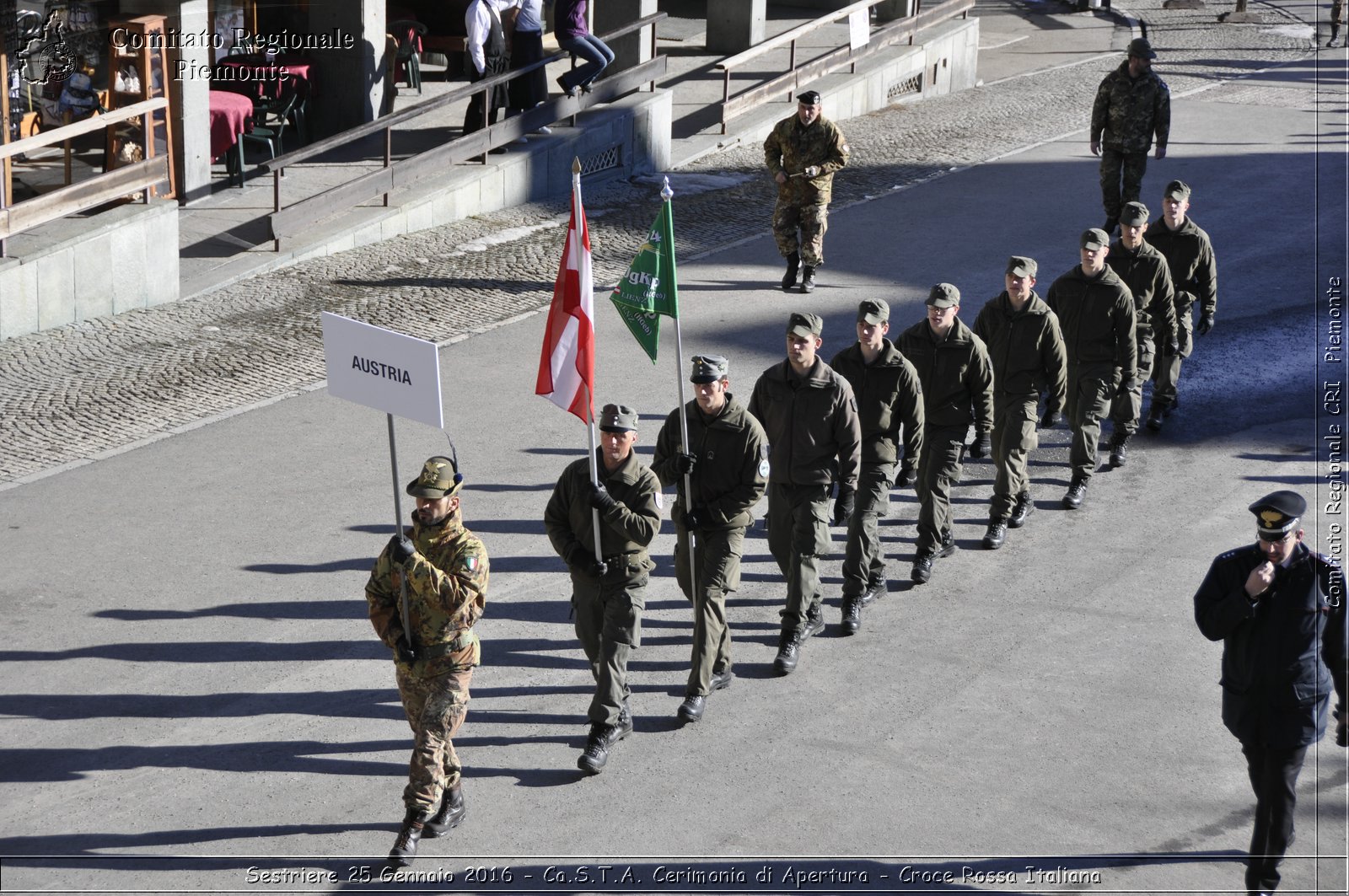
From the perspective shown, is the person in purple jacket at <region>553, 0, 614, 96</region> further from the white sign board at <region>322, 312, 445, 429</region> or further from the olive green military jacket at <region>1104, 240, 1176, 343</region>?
the white sign board at <region>322, 312, 445, 429</region>

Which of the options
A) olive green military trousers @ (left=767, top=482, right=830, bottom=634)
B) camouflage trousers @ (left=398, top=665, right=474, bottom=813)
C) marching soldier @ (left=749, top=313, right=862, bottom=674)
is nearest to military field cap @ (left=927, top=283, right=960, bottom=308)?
marching soldier @ (left=749, top=313, right=862, bottom=674)

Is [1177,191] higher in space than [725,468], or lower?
higher

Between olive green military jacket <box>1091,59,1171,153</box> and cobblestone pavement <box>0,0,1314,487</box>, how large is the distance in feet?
11.0

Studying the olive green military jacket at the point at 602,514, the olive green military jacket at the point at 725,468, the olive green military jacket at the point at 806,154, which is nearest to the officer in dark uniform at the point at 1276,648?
the olive green military jacket at the point at 725,468

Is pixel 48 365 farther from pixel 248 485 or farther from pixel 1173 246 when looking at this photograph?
pixel 1173 246

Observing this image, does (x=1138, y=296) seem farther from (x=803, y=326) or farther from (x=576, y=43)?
(x=576, y=43)

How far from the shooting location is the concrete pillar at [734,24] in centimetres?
2464

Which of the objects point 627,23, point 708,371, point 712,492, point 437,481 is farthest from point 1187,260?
point 627,23

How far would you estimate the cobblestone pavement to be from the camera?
1250 centimetres

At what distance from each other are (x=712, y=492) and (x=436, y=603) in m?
2.06

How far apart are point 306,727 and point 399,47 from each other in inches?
556

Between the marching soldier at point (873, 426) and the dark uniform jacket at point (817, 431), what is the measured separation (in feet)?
1.58

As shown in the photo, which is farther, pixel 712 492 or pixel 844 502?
pixel 844 502

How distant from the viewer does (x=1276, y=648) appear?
6965 mm
